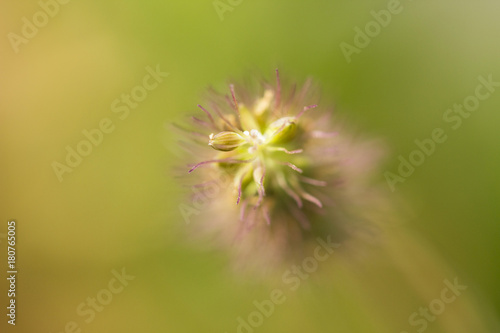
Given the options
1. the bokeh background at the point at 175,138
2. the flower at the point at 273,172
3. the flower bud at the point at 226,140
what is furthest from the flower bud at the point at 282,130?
the bokeh background at the point at 175,138

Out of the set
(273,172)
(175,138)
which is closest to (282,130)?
(273,172)

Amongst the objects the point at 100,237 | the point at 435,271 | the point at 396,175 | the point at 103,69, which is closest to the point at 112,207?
the point at 100,237

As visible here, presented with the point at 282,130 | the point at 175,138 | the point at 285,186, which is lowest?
the point at 285,186

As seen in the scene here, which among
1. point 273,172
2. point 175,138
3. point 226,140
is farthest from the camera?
point 175,138

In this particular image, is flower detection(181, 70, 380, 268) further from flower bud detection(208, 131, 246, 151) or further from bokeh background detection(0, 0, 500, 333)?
bokeh background detection(0, 0, 500, 333)

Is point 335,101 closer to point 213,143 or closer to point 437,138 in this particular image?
point 437,138

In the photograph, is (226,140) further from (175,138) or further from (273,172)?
(175,138)

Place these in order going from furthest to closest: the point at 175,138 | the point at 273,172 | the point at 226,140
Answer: the point at 175,138 < the point at 273,172 < the point at 226,140
